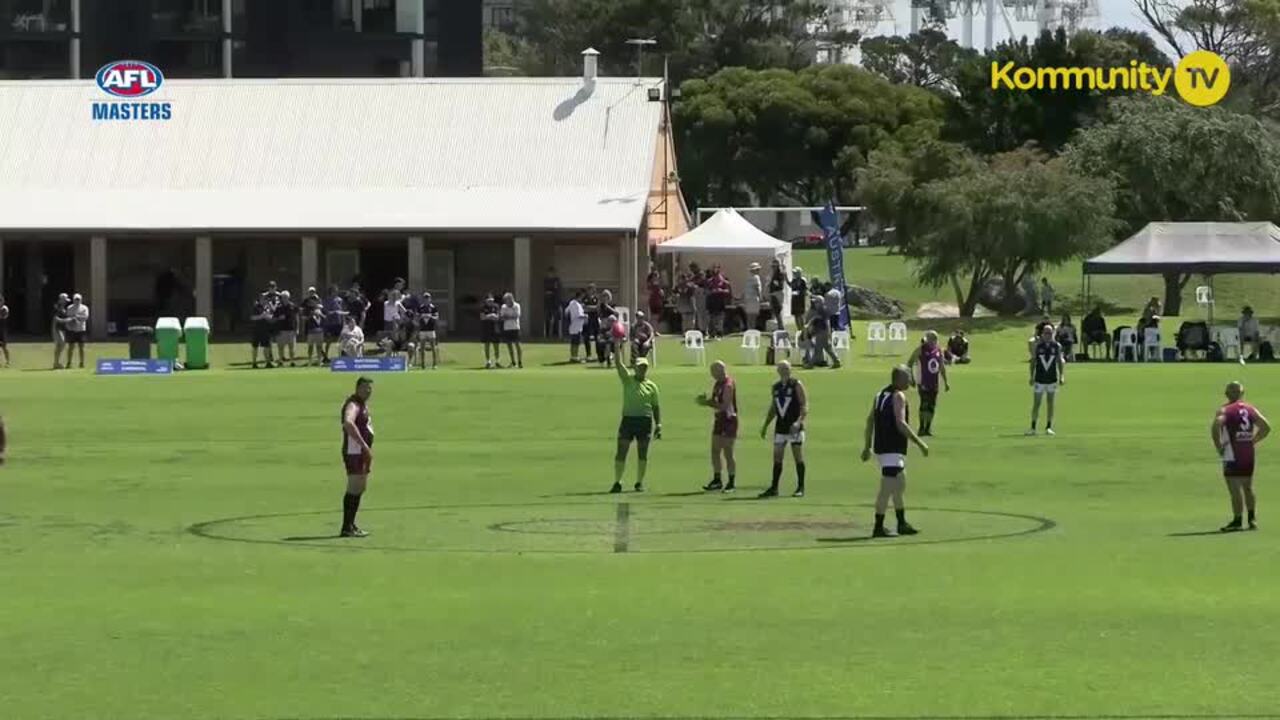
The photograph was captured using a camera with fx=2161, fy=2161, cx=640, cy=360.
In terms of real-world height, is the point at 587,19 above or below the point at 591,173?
above

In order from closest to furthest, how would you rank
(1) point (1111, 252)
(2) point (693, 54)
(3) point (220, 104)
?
(1) point (1111, 252), (3) point (220, 104), (2) point (693, 54)

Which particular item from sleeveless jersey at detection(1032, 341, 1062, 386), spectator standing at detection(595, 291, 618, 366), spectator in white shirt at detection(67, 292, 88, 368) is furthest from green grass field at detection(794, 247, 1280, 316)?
sleeveless jersey at detection(1032, 341, 1062, 386)

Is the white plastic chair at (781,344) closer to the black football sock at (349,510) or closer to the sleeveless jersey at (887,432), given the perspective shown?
the black football sock at (349,510)

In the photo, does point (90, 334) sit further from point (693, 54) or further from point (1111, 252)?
point (693, 54)

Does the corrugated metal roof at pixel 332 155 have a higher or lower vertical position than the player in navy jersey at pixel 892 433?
higher

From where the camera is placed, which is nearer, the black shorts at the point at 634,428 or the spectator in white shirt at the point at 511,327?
the black shorts at the point at 634,428

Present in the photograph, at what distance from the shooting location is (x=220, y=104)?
6756 centimetres

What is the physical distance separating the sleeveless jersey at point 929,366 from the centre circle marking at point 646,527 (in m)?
8.25

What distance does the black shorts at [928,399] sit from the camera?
36.5 meters

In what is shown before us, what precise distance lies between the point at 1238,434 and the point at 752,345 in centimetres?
3011

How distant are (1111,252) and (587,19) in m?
69.8

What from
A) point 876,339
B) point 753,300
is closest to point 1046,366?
point 876,339

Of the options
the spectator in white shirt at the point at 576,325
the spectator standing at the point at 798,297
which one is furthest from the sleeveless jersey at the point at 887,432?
the spectator standing at the point at 798,297

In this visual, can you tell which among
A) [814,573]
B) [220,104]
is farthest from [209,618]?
[220,104]
